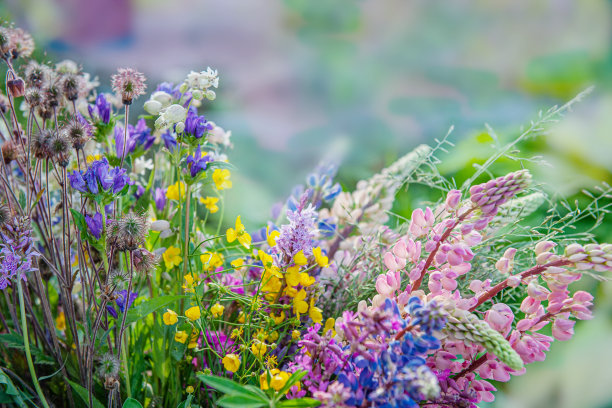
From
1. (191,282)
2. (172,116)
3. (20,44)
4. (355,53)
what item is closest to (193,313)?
(191,282)

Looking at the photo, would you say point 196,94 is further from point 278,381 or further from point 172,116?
point 278,381

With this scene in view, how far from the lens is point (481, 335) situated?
10.8 inches

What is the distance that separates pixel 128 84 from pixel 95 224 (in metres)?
0.10

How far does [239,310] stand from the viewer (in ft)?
1.40

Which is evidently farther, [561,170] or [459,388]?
[561,170]

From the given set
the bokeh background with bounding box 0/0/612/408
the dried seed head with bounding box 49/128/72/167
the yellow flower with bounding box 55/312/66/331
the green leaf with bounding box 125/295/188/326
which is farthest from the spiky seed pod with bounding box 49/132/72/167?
the bokeh background with bounding box 0/0/612/408

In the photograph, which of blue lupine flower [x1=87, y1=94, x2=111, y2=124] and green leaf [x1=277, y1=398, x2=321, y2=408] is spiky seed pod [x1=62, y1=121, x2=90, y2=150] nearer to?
blue lupine flower [x1=87, y1=94, x2=111, y2=124]

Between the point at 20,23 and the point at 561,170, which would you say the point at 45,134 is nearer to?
the point at 561,170

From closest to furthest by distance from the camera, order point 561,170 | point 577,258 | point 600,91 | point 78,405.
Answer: point 577,258 < point 78,405 < point 561,170 < point 600,91

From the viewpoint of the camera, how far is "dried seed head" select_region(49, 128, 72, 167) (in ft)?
1.02

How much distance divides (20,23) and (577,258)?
1.88 metres

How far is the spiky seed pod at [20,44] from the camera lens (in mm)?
363

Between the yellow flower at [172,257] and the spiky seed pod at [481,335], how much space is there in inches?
8.2

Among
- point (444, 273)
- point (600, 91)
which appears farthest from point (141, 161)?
point (600, 91)
